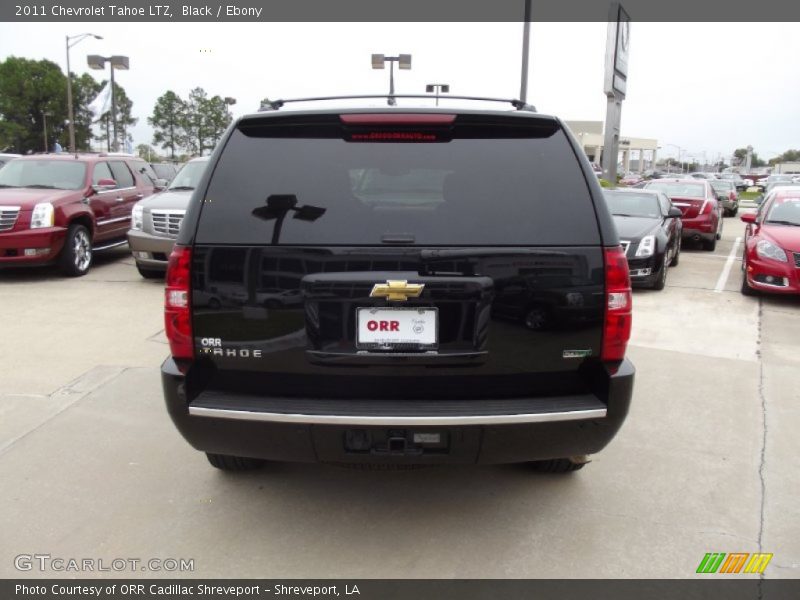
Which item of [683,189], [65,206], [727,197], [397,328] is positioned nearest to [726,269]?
[683,189]

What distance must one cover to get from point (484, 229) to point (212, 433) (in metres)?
1.46

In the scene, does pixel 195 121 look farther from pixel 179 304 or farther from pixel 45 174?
pixel 179 304

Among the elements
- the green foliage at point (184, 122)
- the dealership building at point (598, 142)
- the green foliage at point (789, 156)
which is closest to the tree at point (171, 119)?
the green foliage at point (184, 122)

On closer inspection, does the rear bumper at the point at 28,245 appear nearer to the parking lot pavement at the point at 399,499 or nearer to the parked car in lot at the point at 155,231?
the parked car in lot at the point at 155,231

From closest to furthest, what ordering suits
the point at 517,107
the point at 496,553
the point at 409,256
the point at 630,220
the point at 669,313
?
the point at 409,256, the point at 496,553, the point at 517,107, the point at 669,313, the point at 630,220

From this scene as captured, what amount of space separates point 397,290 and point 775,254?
782cm

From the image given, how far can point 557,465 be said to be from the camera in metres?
3.71

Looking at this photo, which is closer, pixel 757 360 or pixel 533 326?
pixel 533 326

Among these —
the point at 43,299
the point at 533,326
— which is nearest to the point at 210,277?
the point at 533,326

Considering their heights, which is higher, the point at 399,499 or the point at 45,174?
the point at 45,174
